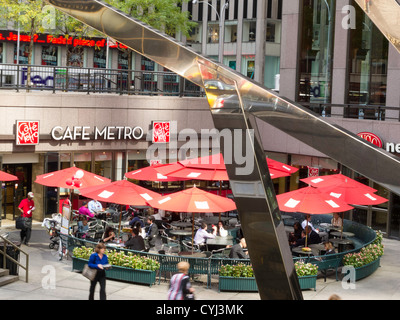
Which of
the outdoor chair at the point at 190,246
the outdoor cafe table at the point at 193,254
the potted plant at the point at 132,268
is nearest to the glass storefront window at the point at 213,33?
the outdoor chair at the point at 190,246

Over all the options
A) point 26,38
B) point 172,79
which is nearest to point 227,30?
point 26,38

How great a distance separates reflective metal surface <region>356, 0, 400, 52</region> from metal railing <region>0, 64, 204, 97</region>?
18.5 meters

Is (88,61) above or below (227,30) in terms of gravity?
below

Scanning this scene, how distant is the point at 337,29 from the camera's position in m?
29.3

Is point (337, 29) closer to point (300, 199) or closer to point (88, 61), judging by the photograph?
point (300, 199)

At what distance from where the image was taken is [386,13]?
1057 cm

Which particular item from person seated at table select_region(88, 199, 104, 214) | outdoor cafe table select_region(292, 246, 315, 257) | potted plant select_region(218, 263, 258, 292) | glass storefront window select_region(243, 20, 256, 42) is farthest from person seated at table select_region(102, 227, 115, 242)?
glass storefront window select_region(243, 20, 256, 42)

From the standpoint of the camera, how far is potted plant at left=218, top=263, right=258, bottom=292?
17844mm

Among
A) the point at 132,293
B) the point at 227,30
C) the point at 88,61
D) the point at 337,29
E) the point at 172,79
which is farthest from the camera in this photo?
the point at 227,30

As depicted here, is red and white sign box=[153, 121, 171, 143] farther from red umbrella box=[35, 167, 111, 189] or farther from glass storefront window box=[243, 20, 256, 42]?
glass storefront window box=[243, 20, 256, 42]

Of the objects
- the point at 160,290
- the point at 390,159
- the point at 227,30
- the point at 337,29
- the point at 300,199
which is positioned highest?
the point at 227,30

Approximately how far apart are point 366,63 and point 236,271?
1386cm

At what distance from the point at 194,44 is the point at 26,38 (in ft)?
84.7

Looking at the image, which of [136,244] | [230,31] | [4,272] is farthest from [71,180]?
[230,31]
